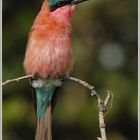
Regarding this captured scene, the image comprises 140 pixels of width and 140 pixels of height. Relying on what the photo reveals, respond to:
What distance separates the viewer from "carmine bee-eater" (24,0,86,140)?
366 centimetres

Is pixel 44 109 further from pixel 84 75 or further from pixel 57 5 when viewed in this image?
pixel 84 75

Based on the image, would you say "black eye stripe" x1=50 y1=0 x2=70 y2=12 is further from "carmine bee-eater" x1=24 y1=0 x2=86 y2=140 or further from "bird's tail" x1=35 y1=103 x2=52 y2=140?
"bird's tail" x1=35 y1=103 x2=52 y2=140

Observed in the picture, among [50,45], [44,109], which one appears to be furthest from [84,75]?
[50,45]

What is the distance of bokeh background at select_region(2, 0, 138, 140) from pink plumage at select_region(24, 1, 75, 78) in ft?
3.75

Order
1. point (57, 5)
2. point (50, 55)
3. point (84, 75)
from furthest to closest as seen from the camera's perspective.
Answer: point (84, 75)
point (57, 5)
point (50, 55)

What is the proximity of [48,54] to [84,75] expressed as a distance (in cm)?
143

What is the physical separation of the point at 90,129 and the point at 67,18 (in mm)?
1449

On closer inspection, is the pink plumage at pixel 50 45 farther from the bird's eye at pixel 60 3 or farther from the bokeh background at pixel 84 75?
the bokeh background at pixel 84 75

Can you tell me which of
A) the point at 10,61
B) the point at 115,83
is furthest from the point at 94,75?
the point at 10,61

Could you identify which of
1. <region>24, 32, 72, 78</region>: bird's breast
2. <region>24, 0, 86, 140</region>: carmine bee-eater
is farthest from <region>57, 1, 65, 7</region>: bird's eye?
<region>24, 32, 72, 78</region>: bird's breast

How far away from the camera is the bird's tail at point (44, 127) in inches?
147

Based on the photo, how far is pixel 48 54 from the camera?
368 cm

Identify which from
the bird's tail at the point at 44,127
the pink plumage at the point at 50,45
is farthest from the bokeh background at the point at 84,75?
the pink plumage at the point at 50,45

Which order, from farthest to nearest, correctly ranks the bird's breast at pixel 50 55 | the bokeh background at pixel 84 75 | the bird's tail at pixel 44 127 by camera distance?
the bokeh background at pixel 84 75 → the bird's tail at pixel 44 127 → the bird's breast at pixel 50 55
